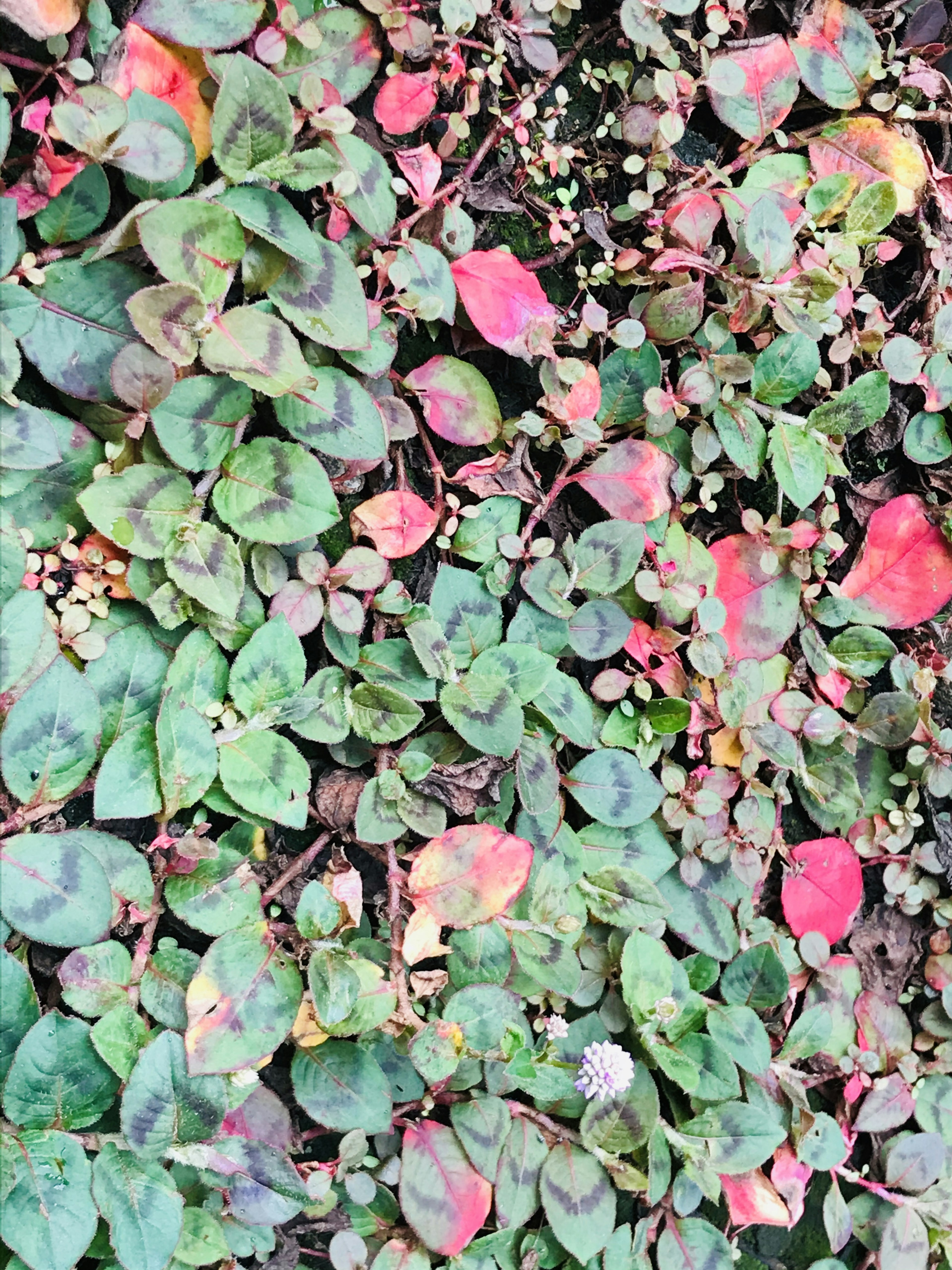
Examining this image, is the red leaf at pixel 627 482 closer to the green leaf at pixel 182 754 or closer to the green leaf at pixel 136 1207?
the green leaf at pixel 182 754

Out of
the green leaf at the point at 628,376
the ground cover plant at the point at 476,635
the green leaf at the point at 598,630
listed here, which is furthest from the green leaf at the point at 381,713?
the green leaf at the point at 628,376

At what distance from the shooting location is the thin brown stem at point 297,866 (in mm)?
1184

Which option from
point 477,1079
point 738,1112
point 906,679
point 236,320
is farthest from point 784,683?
point 236,320

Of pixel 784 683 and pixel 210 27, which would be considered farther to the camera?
pixel 784 683

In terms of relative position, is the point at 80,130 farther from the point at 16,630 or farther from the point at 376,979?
the point at 376,979

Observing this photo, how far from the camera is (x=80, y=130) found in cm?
98

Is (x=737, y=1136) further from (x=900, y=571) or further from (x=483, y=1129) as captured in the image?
(x=900, y=571)

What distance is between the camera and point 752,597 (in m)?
1.43

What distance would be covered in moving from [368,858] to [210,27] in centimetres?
94

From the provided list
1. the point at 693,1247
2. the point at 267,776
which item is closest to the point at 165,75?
the point at 267,776

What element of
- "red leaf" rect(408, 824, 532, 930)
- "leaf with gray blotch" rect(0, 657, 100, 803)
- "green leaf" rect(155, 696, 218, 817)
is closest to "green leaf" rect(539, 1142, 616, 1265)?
"red leaf" rect(408, 824, 532, 930)

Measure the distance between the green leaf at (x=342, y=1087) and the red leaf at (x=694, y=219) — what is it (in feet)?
3.58

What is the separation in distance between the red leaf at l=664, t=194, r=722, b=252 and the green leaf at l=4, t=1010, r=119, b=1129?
3.86 ft

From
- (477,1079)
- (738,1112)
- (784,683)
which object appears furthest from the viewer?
(784,683)
